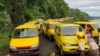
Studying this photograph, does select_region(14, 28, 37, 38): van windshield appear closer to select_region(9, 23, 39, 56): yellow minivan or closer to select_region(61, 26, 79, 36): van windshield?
select_region(9, 23, 39, 56): yellow minivan

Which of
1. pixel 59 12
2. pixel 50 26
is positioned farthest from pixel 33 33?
pixel 59 12

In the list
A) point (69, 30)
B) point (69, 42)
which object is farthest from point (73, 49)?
point (69, 30)

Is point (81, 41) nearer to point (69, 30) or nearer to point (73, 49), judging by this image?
point (73, 49)

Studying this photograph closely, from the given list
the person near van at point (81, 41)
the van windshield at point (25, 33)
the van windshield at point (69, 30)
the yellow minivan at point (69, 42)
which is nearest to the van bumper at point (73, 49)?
the yellow minivan at point (69, 42)

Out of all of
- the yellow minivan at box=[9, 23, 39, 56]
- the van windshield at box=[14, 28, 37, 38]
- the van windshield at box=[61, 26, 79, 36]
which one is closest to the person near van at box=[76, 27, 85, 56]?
the van windshield at box=[61, 26, 79, 36]

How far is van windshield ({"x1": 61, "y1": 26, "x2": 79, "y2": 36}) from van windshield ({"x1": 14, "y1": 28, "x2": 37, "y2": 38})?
180 centimetres

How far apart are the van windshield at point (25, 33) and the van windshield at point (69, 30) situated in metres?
1.80

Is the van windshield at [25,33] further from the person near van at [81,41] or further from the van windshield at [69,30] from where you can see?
the person near van at [81,41]

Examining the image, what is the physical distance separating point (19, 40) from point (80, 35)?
372 cm

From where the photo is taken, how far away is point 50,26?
2844 cm

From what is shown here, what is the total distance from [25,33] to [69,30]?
9.00ft

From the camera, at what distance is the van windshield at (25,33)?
19422mm

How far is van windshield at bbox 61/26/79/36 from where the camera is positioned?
19.1 m

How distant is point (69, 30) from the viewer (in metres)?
19.6
